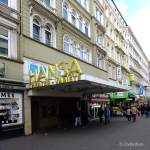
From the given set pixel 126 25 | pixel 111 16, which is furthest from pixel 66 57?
pixel 126 25

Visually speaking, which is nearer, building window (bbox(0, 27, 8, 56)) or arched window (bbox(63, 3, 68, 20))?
building window (bbox(0, 27, 8, 56))

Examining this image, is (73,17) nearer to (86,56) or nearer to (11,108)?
(86,56)

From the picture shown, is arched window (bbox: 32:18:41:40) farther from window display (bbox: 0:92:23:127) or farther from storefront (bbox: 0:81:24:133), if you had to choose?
window display (bbox: 0:92:23:127)

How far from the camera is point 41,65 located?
23641 millimetres

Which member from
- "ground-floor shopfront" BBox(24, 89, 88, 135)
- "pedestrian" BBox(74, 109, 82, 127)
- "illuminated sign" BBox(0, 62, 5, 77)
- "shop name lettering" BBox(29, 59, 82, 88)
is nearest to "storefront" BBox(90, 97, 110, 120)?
"ground-floor shopfront" BBox(24, 89, 88, 135)

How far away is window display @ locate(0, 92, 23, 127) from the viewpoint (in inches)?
747

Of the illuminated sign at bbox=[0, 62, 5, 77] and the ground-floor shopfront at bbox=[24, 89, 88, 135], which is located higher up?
the illuminated sign at bbox=[0, 62, 5, 77]

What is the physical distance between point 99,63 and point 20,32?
21.6 metres

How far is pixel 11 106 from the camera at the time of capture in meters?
19.7

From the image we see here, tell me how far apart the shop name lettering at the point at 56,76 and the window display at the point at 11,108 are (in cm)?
140

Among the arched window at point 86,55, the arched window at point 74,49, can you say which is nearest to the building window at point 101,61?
the arched window at point 86,55

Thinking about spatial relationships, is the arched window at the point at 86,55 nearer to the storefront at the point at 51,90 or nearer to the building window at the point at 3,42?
the storefront at the point at 51,90

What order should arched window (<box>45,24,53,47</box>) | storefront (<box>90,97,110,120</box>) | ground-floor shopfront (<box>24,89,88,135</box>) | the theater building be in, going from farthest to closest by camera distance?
storefront (<box>90,97,110,120</box>)
arched window (<box>45,24,53,47</box>)
ground-floor shopfront (<box>24,89,88,135</box>)
the theater building

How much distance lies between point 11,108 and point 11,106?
0.12 m
